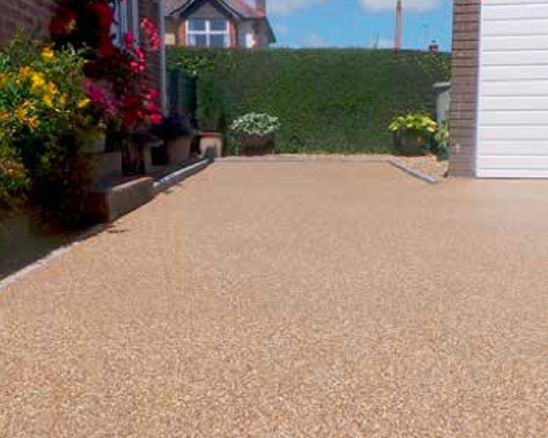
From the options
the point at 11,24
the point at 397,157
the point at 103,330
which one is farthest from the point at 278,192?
the point at 397,157

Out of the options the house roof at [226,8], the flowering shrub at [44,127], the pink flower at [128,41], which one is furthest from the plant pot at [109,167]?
the house roof at [226,8]

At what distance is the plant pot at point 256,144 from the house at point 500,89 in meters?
6.28

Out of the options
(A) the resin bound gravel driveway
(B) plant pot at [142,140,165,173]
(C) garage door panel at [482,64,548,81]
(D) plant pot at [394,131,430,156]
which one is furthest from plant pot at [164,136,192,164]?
(A) the resin bound gravel driveway

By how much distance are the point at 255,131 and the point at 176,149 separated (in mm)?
3775

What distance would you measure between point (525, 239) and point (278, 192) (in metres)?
3.75

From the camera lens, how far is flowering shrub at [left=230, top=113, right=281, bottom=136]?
15.2 metres

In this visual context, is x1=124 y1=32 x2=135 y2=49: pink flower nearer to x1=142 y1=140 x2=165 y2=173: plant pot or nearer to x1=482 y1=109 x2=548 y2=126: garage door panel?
x1=142 y1=140 x2=165 y2=173: plant pot

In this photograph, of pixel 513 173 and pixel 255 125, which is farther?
pixel 255 125

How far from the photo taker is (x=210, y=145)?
14539 millimetres

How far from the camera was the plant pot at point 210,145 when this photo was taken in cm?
1430

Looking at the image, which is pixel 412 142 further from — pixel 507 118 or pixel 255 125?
pixel 507 118

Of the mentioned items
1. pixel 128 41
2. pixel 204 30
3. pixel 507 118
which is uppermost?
pixel 204 30

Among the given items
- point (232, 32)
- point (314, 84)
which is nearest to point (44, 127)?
point (314, 84)

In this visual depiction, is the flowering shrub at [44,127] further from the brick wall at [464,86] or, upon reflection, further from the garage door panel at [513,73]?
the garage door panel at [513,73]
